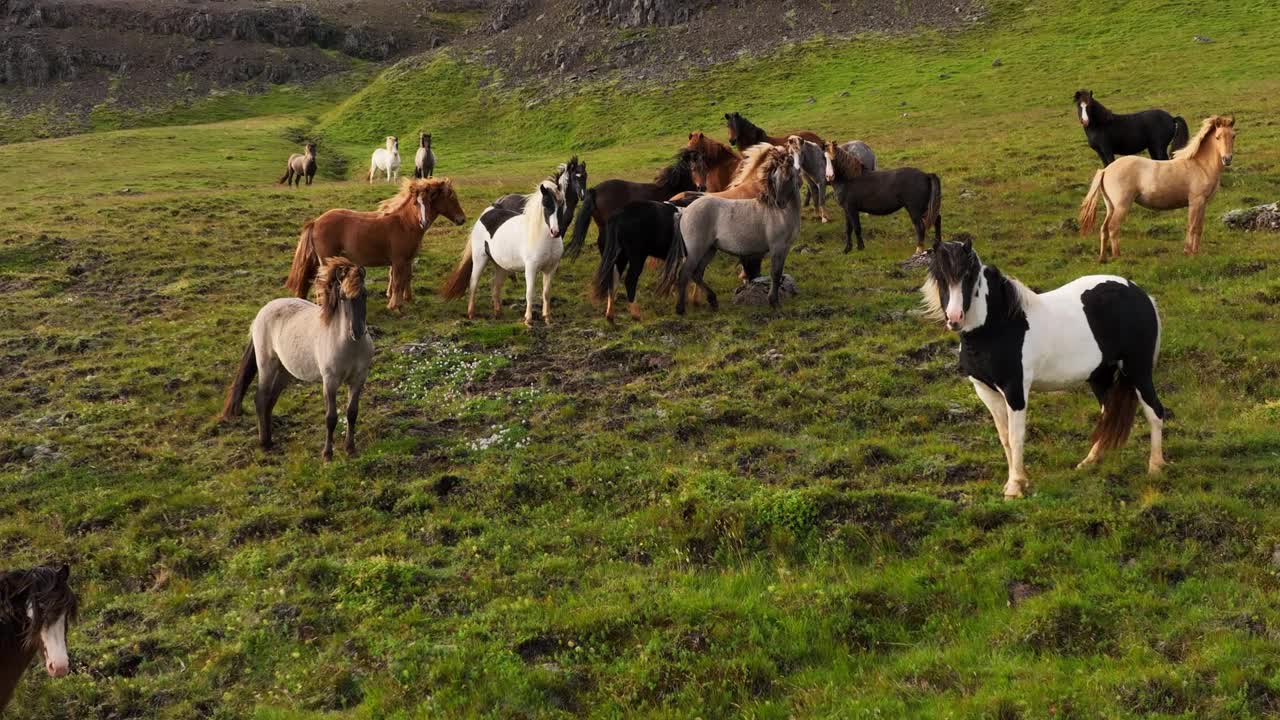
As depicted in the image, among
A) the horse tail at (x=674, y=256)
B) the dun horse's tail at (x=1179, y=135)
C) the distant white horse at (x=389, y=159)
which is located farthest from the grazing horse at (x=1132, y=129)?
the distant white horse at (x=389, y=159)

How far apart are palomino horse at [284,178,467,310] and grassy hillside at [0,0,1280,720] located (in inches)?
50.9

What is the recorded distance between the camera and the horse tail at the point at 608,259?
14484 millimetres

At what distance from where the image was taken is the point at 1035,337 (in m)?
8.02

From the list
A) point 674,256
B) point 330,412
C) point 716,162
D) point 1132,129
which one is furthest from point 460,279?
point 1132,129

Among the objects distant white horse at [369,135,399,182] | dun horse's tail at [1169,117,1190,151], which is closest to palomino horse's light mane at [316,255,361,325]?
dun horse's tail at [1169,117,1190,151]

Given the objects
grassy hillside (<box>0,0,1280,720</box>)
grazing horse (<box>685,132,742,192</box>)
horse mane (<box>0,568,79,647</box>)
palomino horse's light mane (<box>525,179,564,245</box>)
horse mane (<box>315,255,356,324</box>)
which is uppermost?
grazing horse (<box>685,132,742,192</box>)

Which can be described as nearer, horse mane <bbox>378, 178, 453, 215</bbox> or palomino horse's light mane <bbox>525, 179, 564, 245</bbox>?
palomino horse's light mane <bbox>525, 179, 564, 245</bbox>

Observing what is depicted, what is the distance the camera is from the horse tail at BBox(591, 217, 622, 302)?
14484 mm

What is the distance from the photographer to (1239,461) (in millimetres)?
8383

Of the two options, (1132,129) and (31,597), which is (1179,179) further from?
(31,597)

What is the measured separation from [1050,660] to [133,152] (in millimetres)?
50614

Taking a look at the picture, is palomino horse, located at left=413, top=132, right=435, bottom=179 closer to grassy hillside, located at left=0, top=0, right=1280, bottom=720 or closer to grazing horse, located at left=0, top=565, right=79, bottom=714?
grassy hillside, located at left=0, top=0, right=1280, bottom=720

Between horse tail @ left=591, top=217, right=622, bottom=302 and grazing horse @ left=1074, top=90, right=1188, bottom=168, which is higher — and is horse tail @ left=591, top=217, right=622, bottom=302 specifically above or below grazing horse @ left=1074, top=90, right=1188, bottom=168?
below

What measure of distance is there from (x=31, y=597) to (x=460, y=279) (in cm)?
1071
